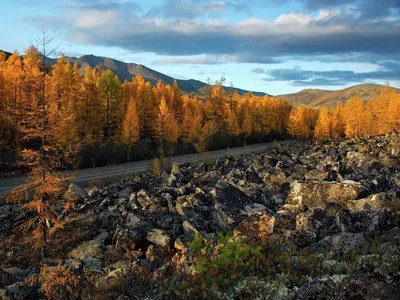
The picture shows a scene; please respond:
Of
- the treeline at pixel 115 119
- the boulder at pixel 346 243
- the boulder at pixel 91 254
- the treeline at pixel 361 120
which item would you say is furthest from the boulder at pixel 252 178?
the treeline at pixel 361 120

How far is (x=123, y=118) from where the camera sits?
57812 mm

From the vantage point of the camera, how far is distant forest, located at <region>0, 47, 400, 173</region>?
24489 millimetres

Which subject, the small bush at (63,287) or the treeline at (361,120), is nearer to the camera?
the small bush at (63,287)

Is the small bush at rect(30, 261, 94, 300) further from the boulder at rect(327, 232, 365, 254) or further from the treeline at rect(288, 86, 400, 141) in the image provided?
the treeline at rect(288, 86, 400, 141)

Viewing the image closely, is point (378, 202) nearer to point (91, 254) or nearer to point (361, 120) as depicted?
point (91, 254)

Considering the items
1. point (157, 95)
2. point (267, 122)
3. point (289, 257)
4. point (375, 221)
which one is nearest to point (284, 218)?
point (375, 221)

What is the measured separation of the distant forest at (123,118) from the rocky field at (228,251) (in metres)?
6.06

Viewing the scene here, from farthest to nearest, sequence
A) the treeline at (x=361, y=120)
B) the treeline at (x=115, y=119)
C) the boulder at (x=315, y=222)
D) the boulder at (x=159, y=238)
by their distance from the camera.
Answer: the treeline at (x=361, y=120), the treeline at (x=115, y=119), the boulder at (x=159, y=238), the boulder at (x=315, y=222)

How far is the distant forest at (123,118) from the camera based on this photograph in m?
24.5

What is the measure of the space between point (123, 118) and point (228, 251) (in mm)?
53834

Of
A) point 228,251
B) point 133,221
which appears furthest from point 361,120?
point 228,251

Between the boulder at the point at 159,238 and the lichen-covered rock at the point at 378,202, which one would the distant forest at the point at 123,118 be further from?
the lichen-covered rock at the point at 378,202

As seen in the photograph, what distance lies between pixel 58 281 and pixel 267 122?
9306 centimetres

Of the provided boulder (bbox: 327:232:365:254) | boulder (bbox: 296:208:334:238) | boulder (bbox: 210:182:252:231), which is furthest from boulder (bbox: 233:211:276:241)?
boulder (bbox: 210:182:252:231)
